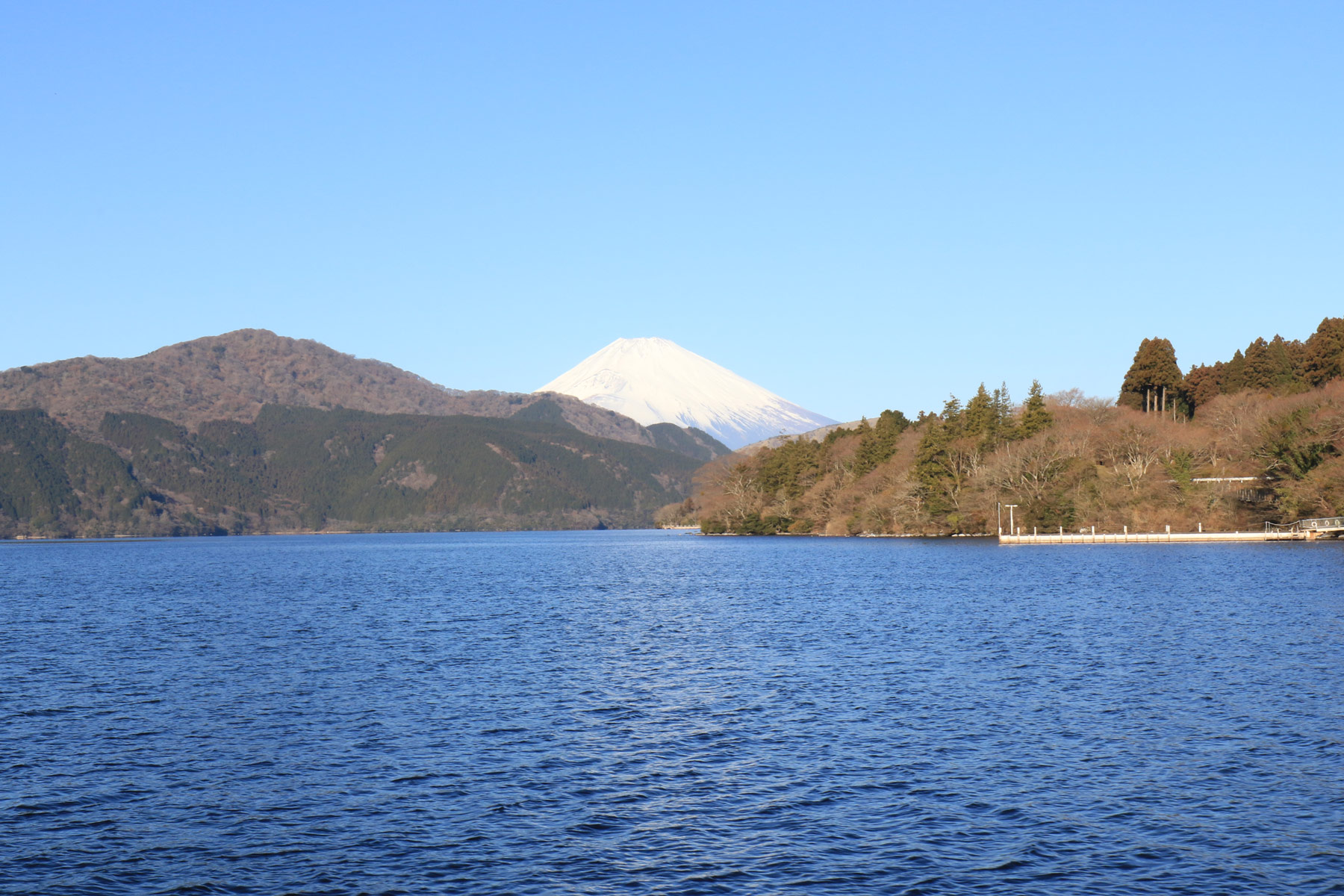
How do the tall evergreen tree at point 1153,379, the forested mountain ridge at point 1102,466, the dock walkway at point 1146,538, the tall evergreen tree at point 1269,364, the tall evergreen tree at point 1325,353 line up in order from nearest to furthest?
the forested mountain ridge at point 1102,466
the dock walkway at point 1146,538
the tall evergreen tree at point 1325,353
the tall evergreen tree at point 1269,364
the tall evergreen tree at point 1153,379

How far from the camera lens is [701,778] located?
23.9 metres

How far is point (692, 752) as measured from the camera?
2644 cm

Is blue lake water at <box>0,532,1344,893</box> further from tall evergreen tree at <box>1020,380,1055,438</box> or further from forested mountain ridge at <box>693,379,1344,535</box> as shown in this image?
tall evergreen tree at <box>1020,380,1055,438</box>

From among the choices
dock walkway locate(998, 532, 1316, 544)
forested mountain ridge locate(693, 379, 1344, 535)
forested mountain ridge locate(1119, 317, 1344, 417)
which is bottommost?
dock walkway locate(998, 532, 1316, 544)

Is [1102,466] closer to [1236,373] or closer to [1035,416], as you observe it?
[1035,416]

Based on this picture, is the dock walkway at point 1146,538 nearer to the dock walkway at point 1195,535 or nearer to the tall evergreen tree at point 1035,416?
the dock walkway at point 1195,535

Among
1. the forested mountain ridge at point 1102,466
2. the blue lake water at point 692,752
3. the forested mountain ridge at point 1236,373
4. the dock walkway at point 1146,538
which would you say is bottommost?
the blue lake water at point 692,752

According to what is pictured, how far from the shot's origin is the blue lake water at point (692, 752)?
720 inches

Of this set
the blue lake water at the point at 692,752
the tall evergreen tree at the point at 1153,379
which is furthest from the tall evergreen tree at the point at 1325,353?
the blue lake water at the point at 692,752

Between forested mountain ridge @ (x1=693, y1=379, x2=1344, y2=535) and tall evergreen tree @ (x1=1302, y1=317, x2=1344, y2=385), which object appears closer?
forested mountain ridge @ (x1=693, y1=379, x2=1344, y2=535)

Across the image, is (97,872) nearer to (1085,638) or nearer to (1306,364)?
(1085,638)

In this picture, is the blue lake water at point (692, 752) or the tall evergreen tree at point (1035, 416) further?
the tall evergreen tree at point (1035, 416)

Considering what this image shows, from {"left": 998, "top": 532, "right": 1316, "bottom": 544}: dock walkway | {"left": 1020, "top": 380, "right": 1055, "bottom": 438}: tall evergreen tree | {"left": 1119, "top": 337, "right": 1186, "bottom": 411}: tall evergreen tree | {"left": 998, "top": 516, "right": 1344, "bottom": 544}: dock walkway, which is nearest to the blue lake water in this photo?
{"left": 998, "top": 516, "right": 1344, "bottom": 544}: dock walkway

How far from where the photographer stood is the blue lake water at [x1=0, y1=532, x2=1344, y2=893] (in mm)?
18297
